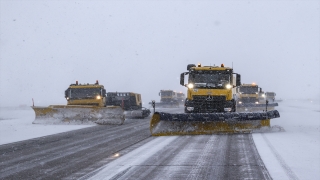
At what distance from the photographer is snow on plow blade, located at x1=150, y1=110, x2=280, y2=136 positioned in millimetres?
13336

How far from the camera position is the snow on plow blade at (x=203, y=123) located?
13.3 meters

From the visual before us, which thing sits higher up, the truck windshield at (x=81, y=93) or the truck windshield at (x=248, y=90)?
the truck windshield at (x=248, y=90)

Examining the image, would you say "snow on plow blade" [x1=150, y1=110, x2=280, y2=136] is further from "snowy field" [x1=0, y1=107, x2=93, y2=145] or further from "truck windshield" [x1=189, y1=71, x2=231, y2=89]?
"snowy field" [x1=0, y1=107, x2=93, y2=145]

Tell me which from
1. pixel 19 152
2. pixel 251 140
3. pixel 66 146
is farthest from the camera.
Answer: pixel 251 140

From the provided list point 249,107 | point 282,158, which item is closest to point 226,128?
point 282,158

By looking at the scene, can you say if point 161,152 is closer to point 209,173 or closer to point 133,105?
point 209,173

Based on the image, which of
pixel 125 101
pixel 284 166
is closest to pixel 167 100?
pixel 125 101

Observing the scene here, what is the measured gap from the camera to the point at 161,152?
9016mm

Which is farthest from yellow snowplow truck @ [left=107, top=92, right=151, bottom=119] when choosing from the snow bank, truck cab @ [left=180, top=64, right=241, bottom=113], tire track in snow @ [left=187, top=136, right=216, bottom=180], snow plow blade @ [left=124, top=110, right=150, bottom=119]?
tire track in snow @ [left=187, top=136, right=216, bottom=180]

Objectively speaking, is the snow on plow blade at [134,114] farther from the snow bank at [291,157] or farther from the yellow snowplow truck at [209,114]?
the snow bank at [291,157]

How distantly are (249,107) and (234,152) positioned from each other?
847 inches

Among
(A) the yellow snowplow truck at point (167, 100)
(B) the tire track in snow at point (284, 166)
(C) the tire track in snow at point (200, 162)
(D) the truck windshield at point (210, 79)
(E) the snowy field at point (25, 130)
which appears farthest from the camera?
(A) the yellow snowplow truck at point (167, 100)

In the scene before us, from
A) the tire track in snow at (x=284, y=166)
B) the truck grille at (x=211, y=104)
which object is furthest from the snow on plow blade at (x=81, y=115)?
the tire track in snow at (x=284, y=166)

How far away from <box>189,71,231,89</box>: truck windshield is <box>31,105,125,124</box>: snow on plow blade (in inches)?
197
